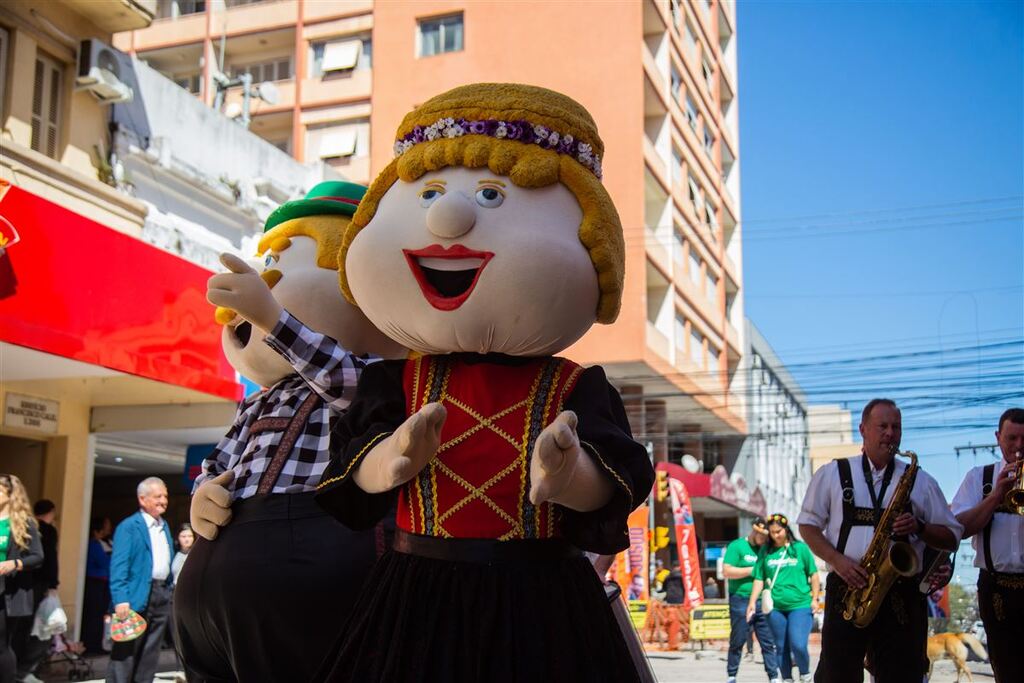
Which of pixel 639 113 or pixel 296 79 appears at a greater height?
pixel 296 79

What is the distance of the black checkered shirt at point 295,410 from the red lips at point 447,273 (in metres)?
0.62

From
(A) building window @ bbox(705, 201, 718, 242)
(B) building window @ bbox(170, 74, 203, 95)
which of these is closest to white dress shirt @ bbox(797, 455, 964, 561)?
(A) building window @ bbox(705, 201, 718, 242)

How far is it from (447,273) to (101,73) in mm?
10875

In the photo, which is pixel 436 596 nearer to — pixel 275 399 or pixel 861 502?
pixel 275 399

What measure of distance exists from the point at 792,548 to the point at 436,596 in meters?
8.57

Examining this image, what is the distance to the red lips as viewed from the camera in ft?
9.94

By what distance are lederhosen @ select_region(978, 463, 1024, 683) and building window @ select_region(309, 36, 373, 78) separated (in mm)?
28982

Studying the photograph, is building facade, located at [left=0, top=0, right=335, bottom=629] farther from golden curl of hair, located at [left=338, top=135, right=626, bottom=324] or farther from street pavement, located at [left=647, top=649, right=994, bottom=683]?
golden curl of hair, located at [left=338, top=135, right=626, bottom=324]

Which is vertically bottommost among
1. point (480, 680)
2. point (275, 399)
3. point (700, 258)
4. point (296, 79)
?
point (480, 680)

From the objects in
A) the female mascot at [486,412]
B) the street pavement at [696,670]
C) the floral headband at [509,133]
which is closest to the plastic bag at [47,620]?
the street pavement at [696,670]

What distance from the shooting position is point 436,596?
2.84 metres

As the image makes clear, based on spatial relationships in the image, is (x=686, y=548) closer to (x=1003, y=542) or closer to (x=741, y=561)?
(x=741, y=561)

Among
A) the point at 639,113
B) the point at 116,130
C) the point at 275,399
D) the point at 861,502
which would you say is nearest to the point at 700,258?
the point at 639,113

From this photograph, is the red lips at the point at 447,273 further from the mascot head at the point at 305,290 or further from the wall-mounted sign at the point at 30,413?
the wall-mounted sign at the point at 30,413
